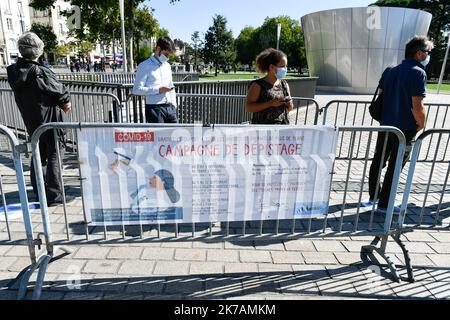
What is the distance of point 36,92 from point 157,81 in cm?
162

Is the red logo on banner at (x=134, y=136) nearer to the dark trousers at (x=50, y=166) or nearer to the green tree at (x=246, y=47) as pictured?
the dark trousers at (x=50, y=166)

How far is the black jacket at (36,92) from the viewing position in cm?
360

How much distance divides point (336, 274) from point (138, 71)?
3640 millimetres

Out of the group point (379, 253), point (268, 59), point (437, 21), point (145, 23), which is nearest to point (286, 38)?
point (437, 21)

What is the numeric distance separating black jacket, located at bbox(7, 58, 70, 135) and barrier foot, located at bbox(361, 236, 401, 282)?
374 centimetres

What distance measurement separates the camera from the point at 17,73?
142 inches

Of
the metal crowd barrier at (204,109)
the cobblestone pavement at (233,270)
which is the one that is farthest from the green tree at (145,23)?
the cobblestone pavement at (233,270)

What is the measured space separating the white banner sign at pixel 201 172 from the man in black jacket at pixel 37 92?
1276 millimetres

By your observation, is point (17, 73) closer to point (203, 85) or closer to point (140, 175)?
point (140, 175)

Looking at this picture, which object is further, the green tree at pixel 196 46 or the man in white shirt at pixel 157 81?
the green tree at pixel 196 46

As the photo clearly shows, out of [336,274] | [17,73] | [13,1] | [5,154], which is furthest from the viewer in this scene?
[13,1]

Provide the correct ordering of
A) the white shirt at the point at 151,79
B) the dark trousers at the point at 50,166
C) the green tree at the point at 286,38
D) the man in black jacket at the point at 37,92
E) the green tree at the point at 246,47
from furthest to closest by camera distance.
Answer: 1. the green tree at the point at 246,47
2. the green tree at the point at 286,38
3. the white shirt at the point at 151,79
4. the dark trousers at the point at 50,166
5. the man in black jacket at the point at 37,92

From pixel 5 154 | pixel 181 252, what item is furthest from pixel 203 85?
pixel 181 252

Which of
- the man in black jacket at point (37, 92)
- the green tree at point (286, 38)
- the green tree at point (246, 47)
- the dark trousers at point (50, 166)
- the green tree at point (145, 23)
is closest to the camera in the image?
the man in black jacket at point (37, 92)
